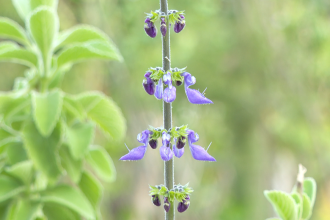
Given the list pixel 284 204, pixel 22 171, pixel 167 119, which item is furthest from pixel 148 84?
pixel 22 171

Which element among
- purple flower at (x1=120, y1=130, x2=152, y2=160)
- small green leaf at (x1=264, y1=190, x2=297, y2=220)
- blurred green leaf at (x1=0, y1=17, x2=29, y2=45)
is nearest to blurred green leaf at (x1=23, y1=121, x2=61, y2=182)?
blurred green leaf at (x1=0, y1=17, x2=29, y2=45)

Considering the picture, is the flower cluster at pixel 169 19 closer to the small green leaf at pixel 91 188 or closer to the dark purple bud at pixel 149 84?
the dark purple bud at pixel 149 84

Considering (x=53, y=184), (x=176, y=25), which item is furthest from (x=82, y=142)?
(x=176, y=25)

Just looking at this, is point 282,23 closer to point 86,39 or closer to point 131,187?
point 86,39

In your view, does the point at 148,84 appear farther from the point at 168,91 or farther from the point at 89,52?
the point at 89,52

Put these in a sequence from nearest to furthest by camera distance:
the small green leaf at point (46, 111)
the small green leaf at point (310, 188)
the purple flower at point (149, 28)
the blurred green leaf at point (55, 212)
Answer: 1. the purple flower at point (149, 28)
2. the small green leaf at point (310, 188)
3. the small green leaf at point (46, 111)
4. the blurred green leaf at point (55, 212)

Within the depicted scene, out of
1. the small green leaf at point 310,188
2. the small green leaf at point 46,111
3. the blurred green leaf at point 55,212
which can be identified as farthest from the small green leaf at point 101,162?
the small green leaf at point 310,188
